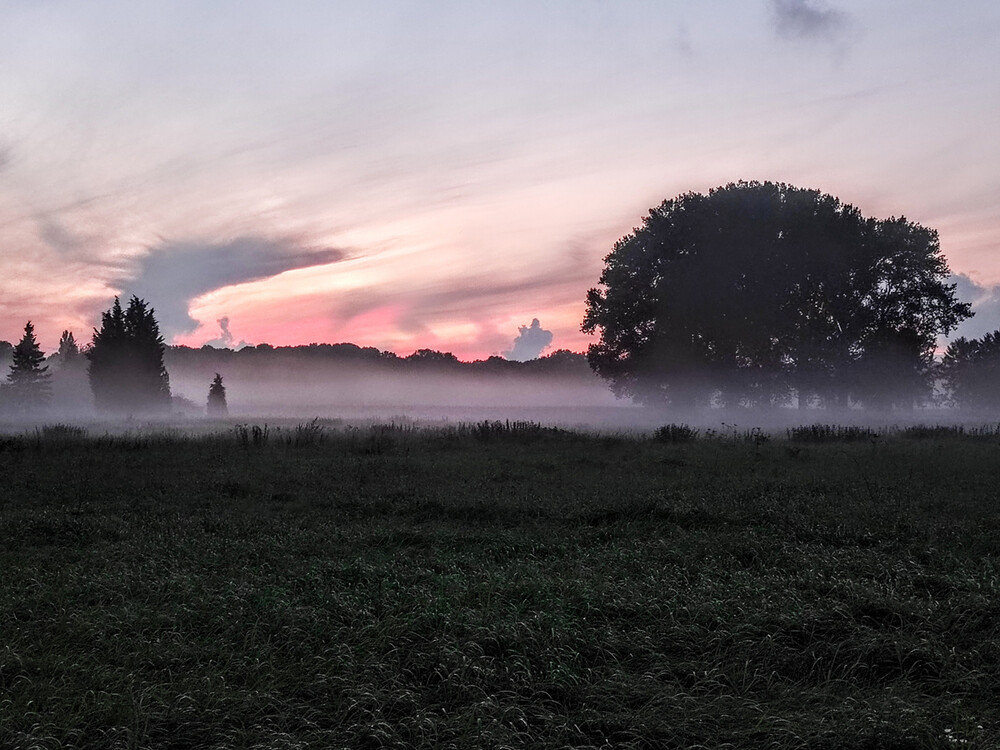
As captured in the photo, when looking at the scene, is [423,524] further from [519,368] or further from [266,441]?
[519,368]

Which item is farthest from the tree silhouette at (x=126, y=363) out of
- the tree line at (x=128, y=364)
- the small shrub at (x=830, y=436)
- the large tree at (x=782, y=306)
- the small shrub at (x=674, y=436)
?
the small shrub at (x=830, y=436)

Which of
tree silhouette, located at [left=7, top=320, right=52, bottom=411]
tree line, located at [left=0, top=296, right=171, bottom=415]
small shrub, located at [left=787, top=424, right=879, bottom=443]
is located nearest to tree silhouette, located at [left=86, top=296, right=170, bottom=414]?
tree line, located at [left=0, top=296, right=171, bottom=415]

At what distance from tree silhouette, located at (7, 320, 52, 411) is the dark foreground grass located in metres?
61.3

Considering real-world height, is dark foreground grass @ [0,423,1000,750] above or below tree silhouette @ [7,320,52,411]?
below

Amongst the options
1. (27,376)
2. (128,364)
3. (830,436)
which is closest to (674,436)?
(830,436)

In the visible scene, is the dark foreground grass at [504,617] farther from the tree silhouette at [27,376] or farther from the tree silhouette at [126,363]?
the tree silhouette at [27,376]

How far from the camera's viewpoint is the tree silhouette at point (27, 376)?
62719 mm

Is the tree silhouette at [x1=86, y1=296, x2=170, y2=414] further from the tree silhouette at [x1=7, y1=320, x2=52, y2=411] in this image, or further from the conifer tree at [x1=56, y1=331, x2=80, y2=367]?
the conifer tree at [x1=56, y1=331, x2=80, y2=367]

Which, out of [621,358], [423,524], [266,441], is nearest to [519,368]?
[621,358]

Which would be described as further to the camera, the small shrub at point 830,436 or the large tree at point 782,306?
the large tree at point 782,306

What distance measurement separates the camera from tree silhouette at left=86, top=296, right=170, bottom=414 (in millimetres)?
50156

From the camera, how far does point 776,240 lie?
136 ft

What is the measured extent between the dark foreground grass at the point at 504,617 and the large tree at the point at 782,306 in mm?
27472

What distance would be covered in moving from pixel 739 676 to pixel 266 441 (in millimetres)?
19865
